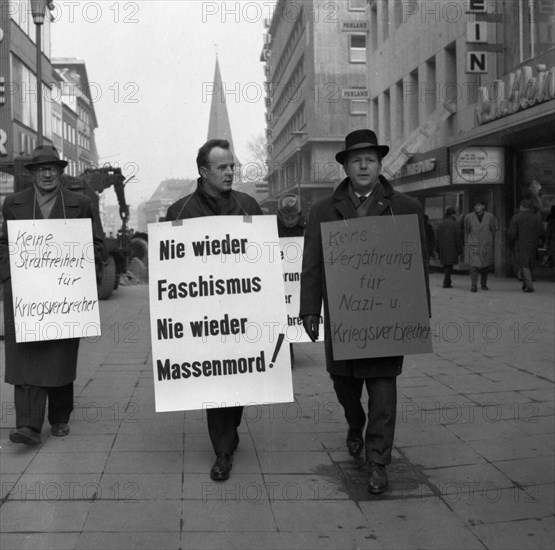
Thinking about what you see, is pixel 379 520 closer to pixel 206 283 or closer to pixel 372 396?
pixel 372 396

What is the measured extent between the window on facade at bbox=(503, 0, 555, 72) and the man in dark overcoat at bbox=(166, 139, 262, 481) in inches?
617

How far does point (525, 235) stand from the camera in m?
17.0

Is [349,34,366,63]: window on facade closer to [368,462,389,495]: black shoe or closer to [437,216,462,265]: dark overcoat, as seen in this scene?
[437,216,462,265]: dark overcoat

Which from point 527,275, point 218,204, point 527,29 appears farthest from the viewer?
point 527,29

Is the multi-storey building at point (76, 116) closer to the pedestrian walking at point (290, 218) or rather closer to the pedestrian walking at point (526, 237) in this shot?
the pedestrian walking at point (526, 237)

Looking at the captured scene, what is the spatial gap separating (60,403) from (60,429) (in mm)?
175

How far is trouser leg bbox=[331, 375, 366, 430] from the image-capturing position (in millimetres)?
5066

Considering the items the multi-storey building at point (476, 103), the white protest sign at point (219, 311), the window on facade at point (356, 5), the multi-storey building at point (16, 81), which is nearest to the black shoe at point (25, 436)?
the white protest sign at point (219, 311)

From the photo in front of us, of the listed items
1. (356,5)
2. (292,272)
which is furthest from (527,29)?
(356,5)

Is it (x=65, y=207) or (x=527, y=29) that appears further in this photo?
(x=527, y=29)

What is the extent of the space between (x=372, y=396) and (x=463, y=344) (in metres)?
5.74

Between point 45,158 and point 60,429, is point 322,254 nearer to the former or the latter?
point 45,158

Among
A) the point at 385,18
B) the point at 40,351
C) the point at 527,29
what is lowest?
the point at 40,351

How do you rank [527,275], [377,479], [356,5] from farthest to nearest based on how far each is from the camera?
[356,5] → [527,275] → [377,479]
